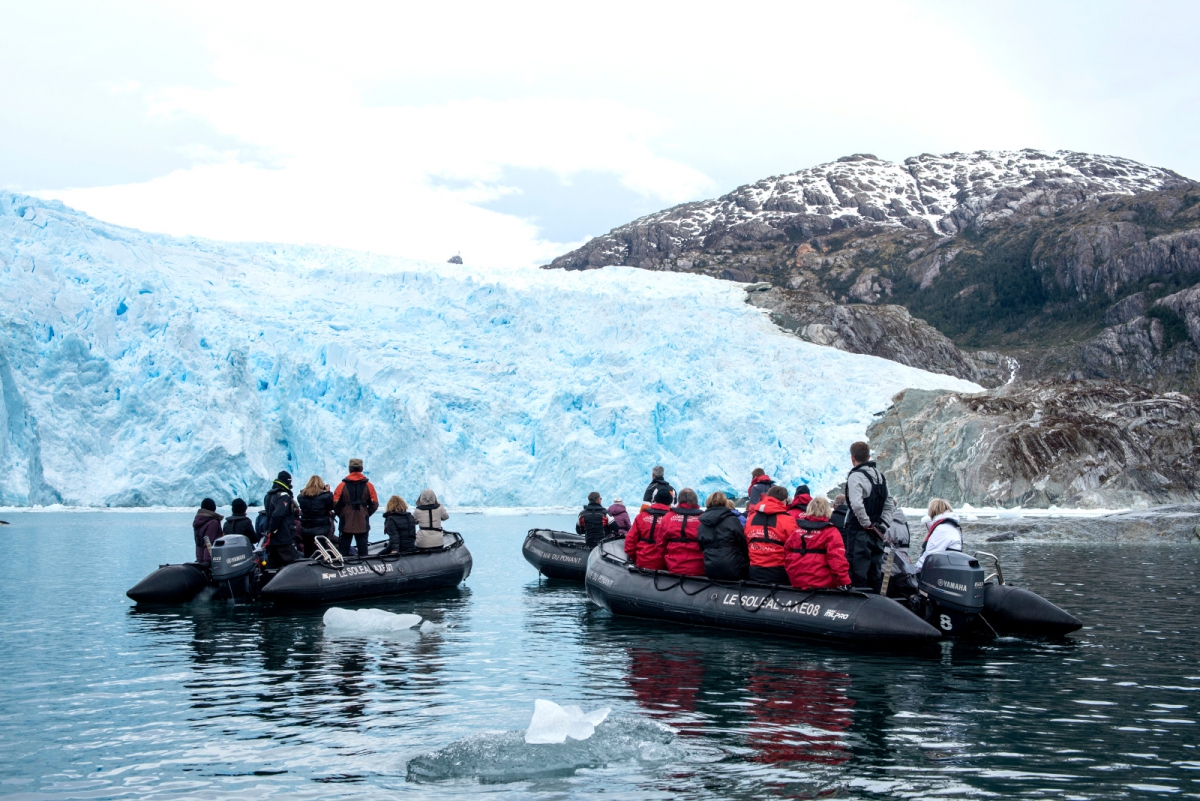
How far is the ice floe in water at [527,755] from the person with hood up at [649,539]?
5.80 metres

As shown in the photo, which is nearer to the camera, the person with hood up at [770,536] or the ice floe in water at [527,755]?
the ice floe in water at [527,755]

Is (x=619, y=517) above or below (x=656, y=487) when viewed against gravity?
below

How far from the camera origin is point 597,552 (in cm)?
1421

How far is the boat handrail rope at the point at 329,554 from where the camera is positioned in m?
13.7

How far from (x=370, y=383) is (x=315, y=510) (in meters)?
23.8

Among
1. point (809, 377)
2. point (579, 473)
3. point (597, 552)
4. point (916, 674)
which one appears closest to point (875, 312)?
point (809, 377)

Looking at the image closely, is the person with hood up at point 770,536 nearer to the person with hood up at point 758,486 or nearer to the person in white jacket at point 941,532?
the person with hood up at point 758,486

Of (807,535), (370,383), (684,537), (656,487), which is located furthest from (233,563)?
(370,383)

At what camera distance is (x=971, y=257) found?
121000 mm

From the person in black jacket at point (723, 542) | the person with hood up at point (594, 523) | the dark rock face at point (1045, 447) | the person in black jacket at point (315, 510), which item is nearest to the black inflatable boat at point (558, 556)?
the person with hood up at point (594, 523)

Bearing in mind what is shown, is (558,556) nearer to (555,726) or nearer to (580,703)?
(580,703)

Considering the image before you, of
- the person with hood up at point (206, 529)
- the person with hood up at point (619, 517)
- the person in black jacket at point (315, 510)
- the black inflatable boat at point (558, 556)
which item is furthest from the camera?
the black inflatable boat at point (558, 556)

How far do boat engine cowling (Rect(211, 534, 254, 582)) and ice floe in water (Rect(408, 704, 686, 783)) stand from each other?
8185 mm

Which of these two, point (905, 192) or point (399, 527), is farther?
point (905, 192)
